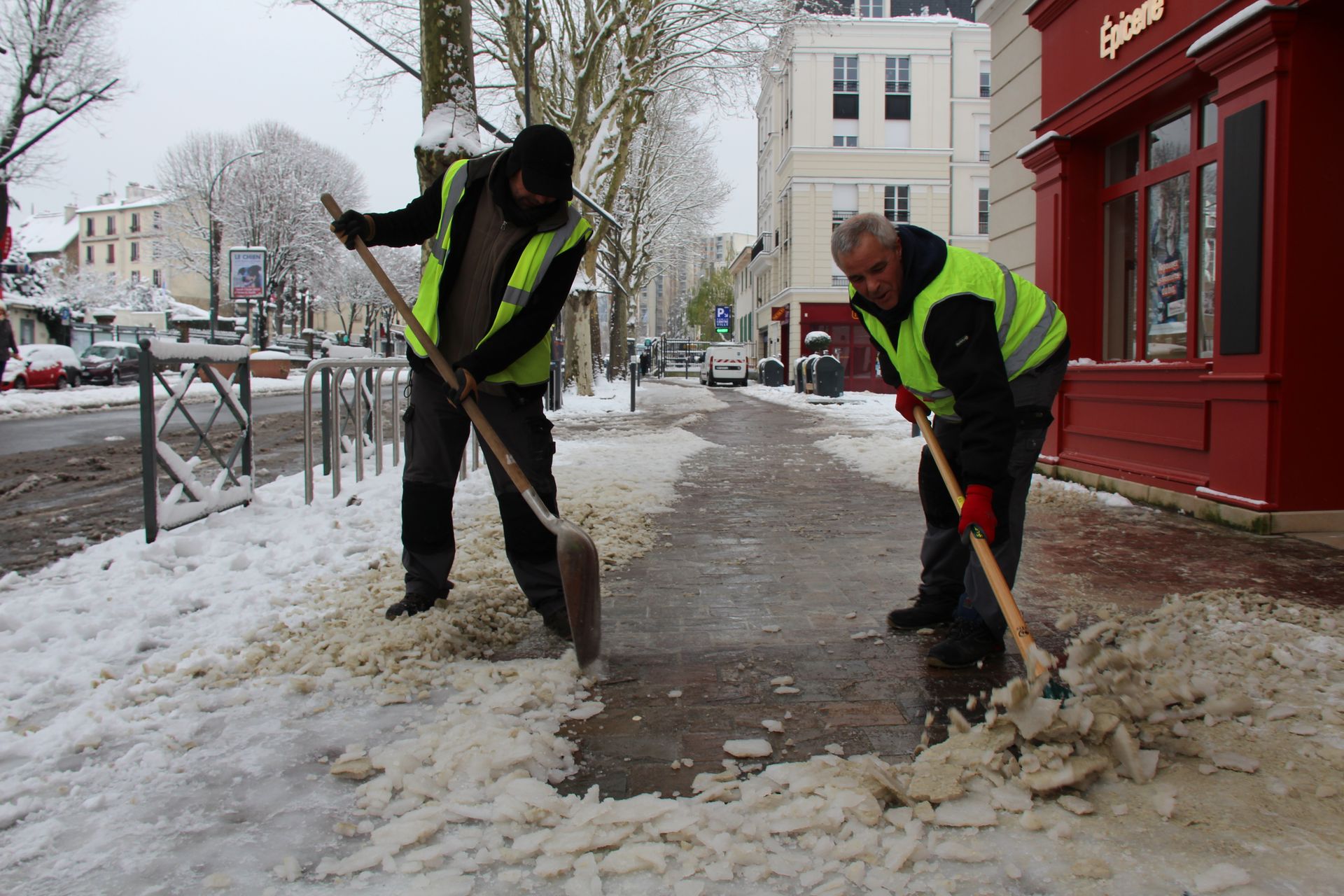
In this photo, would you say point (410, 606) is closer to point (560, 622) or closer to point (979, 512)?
point (560, 622)

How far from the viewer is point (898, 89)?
121ft

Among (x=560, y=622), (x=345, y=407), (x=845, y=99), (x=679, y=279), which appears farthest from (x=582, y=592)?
(x=679, y=279)

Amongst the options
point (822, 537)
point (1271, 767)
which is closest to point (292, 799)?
point (1271, 767)

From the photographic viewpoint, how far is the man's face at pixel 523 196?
11.1ft

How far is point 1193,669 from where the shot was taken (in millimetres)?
3016

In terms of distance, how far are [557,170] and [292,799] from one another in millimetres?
2192

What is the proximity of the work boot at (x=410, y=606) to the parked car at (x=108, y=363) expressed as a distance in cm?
2858

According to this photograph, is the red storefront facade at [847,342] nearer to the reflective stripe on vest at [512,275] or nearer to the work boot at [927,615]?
the work boot at [927,615]

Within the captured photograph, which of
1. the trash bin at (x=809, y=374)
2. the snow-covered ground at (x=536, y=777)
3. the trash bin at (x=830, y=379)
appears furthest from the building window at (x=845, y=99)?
the snow-covered ground at (x=536, y=777)

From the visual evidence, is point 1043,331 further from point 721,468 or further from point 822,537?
point 721,468

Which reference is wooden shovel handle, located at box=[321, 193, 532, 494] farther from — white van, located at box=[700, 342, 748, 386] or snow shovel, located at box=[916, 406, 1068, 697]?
white van, located at box=[700, 342, 748, 386]

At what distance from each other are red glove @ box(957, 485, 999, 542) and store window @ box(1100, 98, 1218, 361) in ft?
13.3

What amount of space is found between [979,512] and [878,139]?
3687cm

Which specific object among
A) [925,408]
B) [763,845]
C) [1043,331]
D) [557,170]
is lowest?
[763,845]
